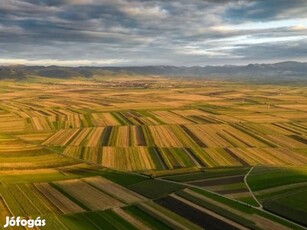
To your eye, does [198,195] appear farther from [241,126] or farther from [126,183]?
[241,126]

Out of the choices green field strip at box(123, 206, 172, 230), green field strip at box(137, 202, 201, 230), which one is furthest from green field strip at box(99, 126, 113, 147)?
green field strip at box(123, 206, 172, 230)

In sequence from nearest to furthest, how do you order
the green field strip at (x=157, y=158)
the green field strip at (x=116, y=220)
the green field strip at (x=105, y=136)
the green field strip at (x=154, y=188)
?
the green field strip at (x=116, y=220) < the green field strip at (x=154, y=188) < the green field strip at (x=157, y=158) < the green field strip at (x=105, y=136)

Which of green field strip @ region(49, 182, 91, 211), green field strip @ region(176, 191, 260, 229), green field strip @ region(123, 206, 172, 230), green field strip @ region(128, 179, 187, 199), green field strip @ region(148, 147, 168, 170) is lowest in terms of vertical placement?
green field strip @ region(176, 191, 260, 229)

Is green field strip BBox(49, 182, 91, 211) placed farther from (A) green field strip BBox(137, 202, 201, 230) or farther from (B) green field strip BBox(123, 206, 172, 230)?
(A) green field strip BBox(137, 202, 201, 230)

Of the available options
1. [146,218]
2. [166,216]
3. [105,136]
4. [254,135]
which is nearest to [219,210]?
[166,216]

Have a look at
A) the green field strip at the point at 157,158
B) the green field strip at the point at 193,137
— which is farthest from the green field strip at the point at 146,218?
the green field strip at the point at 193,137

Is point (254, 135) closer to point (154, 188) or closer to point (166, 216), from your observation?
point (154, 188)

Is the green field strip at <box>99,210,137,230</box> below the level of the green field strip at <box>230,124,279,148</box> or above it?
below

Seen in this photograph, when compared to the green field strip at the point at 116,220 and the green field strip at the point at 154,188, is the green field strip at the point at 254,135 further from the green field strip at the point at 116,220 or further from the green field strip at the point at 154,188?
the green field strip at the point at 116,220

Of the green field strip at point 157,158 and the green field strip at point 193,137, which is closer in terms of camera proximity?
the green field strip at point 157,158
